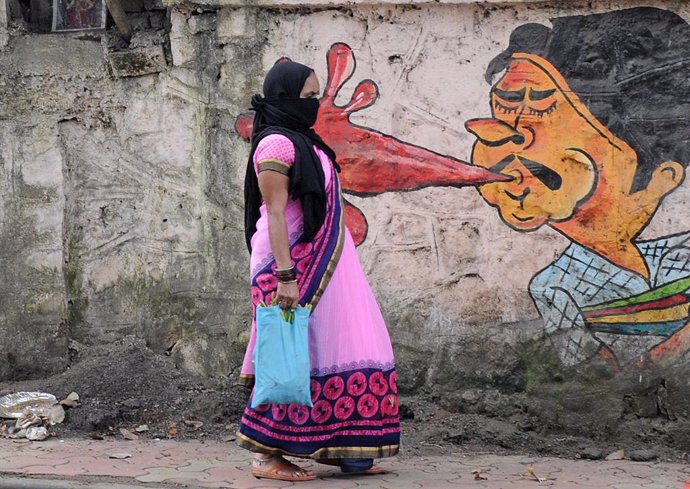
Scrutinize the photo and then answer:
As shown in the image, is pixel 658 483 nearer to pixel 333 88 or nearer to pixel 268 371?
pixel 268 371

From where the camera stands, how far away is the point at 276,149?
182 inches

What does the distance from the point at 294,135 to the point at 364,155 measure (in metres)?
1.25

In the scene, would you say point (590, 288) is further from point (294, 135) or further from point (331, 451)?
point (294, 135)

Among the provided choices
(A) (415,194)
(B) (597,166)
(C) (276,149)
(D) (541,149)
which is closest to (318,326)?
(C) (276,149)

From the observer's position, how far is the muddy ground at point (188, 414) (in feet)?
18.2

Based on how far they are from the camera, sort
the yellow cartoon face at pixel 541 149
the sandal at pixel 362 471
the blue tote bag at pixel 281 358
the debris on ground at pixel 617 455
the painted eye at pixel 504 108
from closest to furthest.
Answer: the blue tote bag at pixel 281 358 → the sandal at pixel 362 471 → the debris on ground at pixel 617 455 → the yellow cartoon face at pixel 541 149 → the painted eye at pixel 504 108

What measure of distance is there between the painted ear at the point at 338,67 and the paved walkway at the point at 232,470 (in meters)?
1.92

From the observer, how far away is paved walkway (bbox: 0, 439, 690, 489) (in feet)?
15.6

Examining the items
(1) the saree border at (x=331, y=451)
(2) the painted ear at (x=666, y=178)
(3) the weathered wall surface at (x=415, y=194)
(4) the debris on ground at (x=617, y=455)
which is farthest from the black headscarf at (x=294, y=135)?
(4) the debris on ground at (x=617, y=455)

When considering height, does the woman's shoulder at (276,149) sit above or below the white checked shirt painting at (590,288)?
above

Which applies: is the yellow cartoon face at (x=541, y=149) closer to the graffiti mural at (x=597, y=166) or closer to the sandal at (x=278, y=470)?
the graffiti mural at (x=597, y=166)

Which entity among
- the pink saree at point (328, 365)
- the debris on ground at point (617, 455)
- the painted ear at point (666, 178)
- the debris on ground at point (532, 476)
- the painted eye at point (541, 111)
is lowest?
the debris on ground at point (532, 476)

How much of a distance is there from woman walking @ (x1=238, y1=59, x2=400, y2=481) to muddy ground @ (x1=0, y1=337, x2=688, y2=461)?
81 centimetres

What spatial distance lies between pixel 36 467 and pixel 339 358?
1.49m
